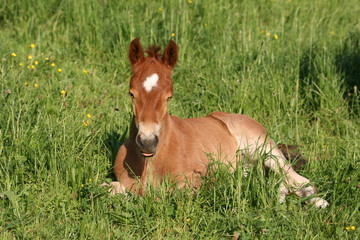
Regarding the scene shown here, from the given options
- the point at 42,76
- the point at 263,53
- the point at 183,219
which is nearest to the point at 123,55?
the point at 42,76

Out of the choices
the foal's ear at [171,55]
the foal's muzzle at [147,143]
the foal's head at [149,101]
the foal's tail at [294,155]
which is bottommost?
the foal's tail at [294,155]

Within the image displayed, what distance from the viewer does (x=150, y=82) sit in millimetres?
3932

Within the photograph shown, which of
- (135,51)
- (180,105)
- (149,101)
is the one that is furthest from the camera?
(180,105)

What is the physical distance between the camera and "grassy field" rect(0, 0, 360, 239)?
12.8 feet

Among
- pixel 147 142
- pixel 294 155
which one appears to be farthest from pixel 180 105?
pixel 147 142

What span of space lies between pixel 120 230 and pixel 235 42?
3.66 meters

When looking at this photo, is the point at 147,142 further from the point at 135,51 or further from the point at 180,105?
the point at 180,105

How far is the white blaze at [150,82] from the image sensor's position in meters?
3.91

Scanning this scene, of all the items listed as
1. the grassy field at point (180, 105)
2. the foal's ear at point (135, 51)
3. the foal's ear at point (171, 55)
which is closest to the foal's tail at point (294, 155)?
the grassy field at point (180, 105)

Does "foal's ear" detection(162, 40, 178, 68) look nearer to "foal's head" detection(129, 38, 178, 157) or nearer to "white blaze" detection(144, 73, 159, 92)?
"foal's head" detection(129, 38, 178, 157)

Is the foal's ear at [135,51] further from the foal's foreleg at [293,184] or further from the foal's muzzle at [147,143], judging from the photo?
the foal's foreleg at [293,184]

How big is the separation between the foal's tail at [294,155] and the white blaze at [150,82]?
148 centimetres

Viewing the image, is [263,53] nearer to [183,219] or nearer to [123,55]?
[123,55]

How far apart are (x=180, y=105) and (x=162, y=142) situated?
1715mm
